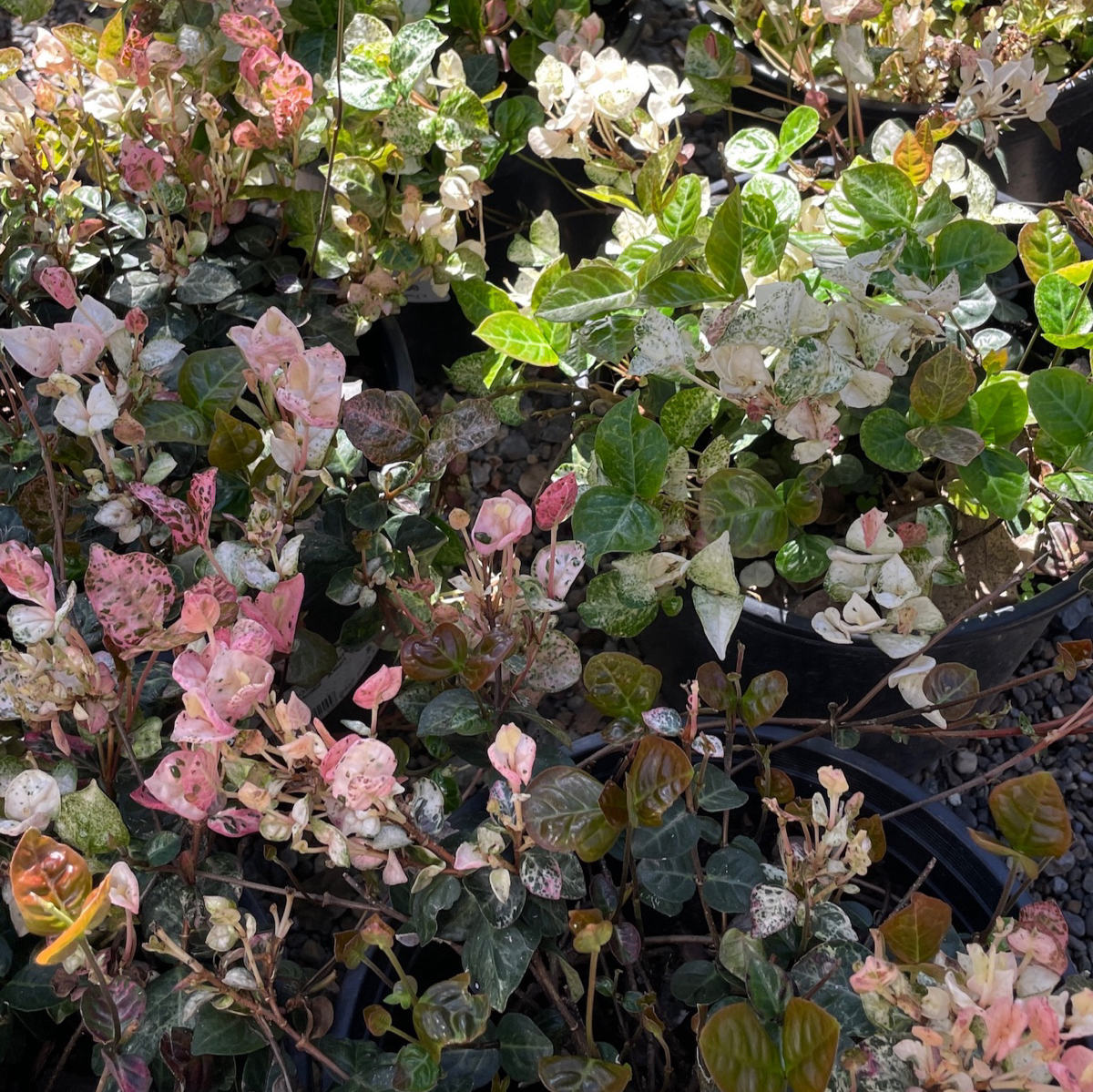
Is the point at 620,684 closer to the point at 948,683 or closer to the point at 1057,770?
the point at 948,683

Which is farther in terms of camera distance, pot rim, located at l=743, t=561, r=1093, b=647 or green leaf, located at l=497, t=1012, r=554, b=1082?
pot rim, located at l=743, t=561, r=1093, b=647

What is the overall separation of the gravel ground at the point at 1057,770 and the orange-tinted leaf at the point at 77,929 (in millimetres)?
1112

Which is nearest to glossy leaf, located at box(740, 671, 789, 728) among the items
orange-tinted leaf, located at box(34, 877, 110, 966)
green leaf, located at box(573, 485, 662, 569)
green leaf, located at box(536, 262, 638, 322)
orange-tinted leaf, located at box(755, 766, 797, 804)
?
orange-tinted leaf, located at box(755, 766, 797, 804)

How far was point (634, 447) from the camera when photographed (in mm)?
849

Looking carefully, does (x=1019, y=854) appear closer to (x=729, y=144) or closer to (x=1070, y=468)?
(x=1070, y=468)

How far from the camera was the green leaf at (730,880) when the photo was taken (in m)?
0.71

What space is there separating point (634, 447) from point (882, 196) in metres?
0.34

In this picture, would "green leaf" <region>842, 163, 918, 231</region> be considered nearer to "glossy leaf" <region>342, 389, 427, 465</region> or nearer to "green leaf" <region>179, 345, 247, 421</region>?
"glossy leaf" <region>342, 389, 427, 465</region>

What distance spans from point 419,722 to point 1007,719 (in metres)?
1.08

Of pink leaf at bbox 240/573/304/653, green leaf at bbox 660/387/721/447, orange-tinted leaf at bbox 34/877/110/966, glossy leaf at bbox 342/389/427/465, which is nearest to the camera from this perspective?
orange-tinted leaf at bbox 34/877/110/966

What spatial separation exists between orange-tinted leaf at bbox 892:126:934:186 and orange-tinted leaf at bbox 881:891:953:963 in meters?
0.69

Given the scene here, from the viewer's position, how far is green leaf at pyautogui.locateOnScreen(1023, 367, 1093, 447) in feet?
2.79

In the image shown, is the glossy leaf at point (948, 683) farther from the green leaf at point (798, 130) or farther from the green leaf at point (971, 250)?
the green leaf at point (798, 130)

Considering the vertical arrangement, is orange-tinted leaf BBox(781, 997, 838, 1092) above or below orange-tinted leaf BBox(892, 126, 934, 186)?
below
